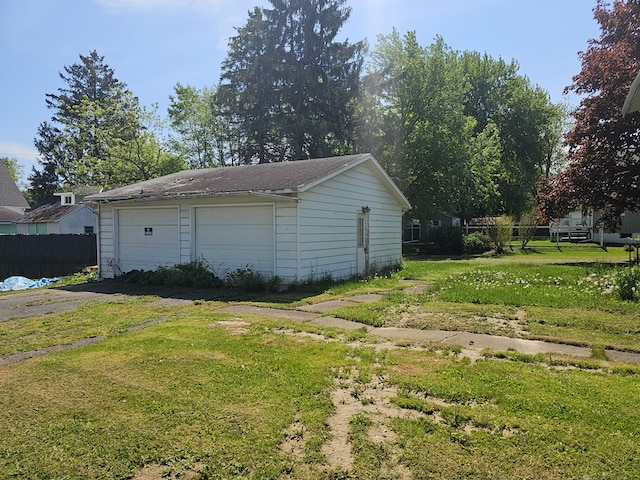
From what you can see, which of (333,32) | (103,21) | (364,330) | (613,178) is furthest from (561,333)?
(333,32)

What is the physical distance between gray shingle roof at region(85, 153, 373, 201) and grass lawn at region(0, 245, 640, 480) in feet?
16.3

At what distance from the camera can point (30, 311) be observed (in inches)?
344

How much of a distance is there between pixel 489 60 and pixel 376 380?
137 feet

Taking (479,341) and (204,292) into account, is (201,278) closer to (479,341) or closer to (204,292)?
(204,292)

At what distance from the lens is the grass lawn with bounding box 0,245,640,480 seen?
2738 mm

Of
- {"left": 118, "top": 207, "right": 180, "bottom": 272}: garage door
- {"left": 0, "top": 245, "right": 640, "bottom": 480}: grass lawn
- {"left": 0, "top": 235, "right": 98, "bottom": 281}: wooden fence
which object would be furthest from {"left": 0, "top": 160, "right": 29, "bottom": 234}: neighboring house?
{"left": 0, "top": 245, "right": 640, "bottom": 480}: grass lawn

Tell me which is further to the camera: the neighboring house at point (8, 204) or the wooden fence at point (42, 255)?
the neighboring house at point (8, 204)

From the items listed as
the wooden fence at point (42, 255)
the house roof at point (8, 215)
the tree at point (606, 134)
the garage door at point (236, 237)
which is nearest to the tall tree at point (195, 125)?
the house roof at point (8, 215)

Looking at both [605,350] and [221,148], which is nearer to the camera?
[605,350]

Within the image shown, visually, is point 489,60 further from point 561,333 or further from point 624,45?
point 561,333

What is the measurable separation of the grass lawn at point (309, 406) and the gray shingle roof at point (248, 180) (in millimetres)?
4981

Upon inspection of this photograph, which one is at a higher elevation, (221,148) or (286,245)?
(221,148)

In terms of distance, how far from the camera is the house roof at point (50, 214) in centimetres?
2750

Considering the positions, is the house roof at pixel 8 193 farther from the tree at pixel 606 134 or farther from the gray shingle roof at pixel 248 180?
the tree at pixel 606 134
